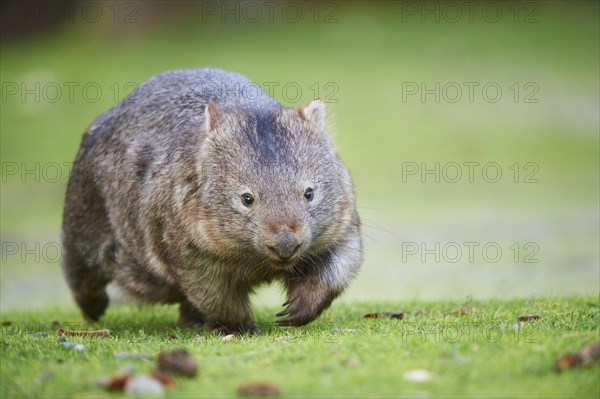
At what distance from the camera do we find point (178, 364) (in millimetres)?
4652

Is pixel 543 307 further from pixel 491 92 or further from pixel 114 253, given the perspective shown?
pixel 491 92

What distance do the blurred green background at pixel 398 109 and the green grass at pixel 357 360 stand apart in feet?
20.0

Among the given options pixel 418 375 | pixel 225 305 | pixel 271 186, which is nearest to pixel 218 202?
pixel 271 186

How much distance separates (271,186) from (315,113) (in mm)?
1052

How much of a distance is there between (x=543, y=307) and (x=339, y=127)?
69.4 ft

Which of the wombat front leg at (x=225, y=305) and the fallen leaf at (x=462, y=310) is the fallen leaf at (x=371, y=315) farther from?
the wombat front leg at (x=225, y=305)

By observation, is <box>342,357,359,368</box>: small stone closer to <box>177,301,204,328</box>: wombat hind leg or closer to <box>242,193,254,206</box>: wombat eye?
<box>242,193,254,206</box>: wombat eye

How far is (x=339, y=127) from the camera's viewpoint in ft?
92.8

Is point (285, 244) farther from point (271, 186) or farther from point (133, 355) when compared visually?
point (133, 355)

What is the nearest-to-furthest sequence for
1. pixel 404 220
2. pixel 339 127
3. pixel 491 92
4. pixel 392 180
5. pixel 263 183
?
pixel 263 183
pixel 404 220
pixel 392 180
pixel 339 127
pixel 491 92

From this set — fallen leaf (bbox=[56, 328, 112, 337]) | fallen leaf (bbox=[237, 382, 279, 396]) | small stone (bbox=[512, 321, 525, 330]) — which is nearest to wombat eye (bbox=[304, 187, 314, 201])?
small stone (bbox=[512, 321, 525, 330])

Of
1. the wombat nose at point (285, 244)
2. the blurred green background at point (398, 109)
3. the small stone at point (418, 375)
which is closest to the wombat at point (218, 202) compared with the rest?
the wombat nose at point (285, 244)

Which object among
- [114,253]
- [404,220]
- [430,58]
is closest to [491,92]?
[430,58]

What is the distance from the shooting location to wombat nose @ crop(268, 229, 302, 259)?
5.97 m
